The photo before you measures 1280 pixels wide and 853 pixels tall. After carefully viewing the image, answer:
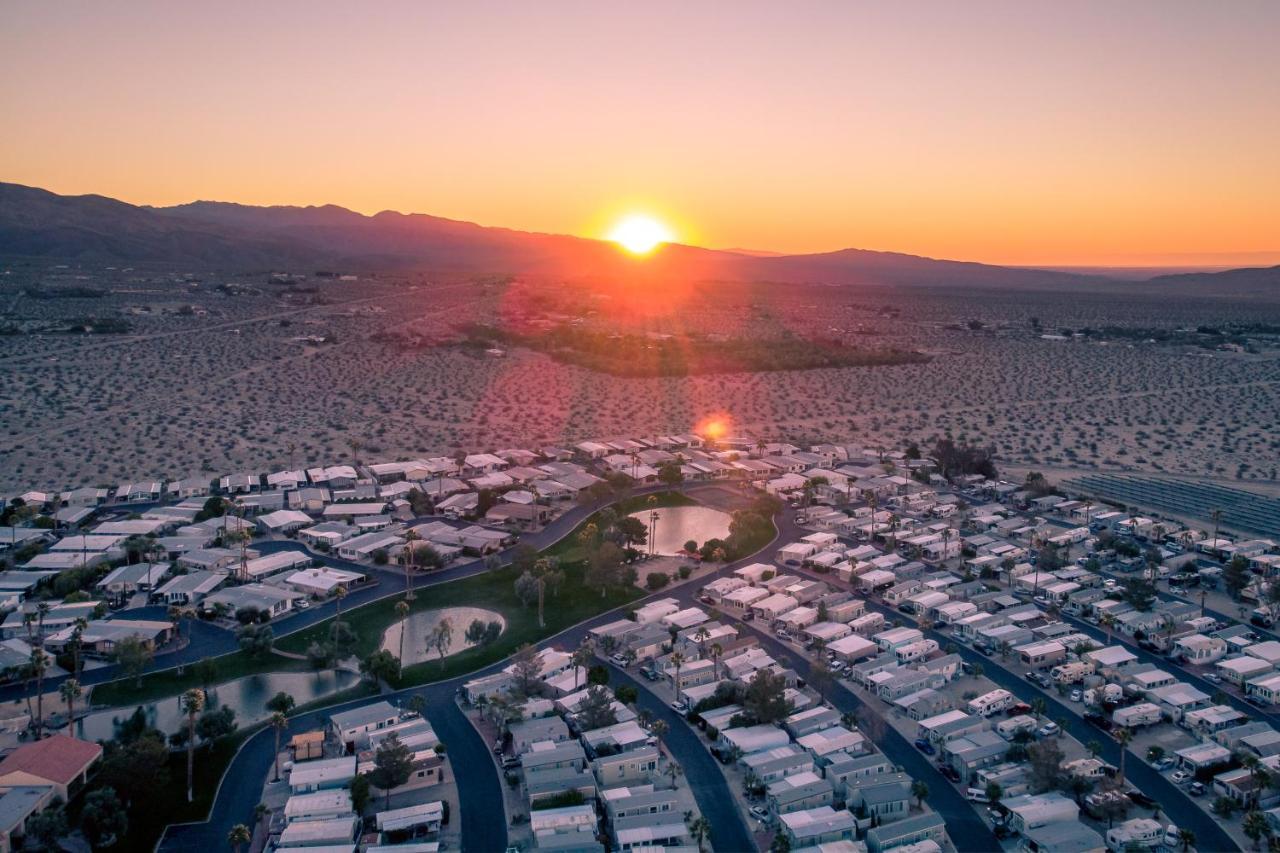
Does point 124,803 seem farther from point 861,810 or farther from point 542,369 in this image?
point 542,369

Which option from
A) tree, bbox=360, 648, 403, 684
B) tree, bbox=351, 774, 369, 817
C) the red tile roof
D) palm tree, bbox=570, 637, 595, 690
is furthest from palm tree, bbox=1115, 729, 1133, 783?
the red tile roof

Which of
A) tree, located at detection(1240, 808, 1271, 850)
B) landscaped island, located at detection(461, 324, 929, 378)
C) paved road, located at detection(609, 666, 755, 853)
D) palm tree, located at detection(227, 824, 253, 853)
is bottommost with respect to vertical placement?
paved road, located at detection(609, 666, 755, 853)

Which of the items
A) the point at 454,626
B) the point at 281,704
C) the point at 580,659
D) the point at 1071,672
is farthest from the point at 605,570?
the point at 1071,672

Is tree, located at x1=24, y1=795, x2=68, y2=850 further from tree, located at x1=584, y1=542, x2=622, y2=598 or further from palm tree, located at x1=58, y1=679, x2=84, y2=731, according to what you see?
tree, located at x1=584, y1=542, x2=622, y2=598

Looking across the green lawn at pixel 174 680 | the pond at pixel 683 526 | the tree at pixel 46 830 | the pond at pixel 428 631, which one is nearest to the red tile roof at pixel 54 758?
the tree at pixel 46 830

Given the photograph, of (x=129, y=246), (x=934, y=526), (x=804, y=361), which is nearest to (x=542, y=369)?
(x=804, y=361)

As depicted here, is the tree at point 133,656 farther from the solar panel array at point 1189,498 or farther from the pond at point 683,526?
the solar panel array at point 1189,498
